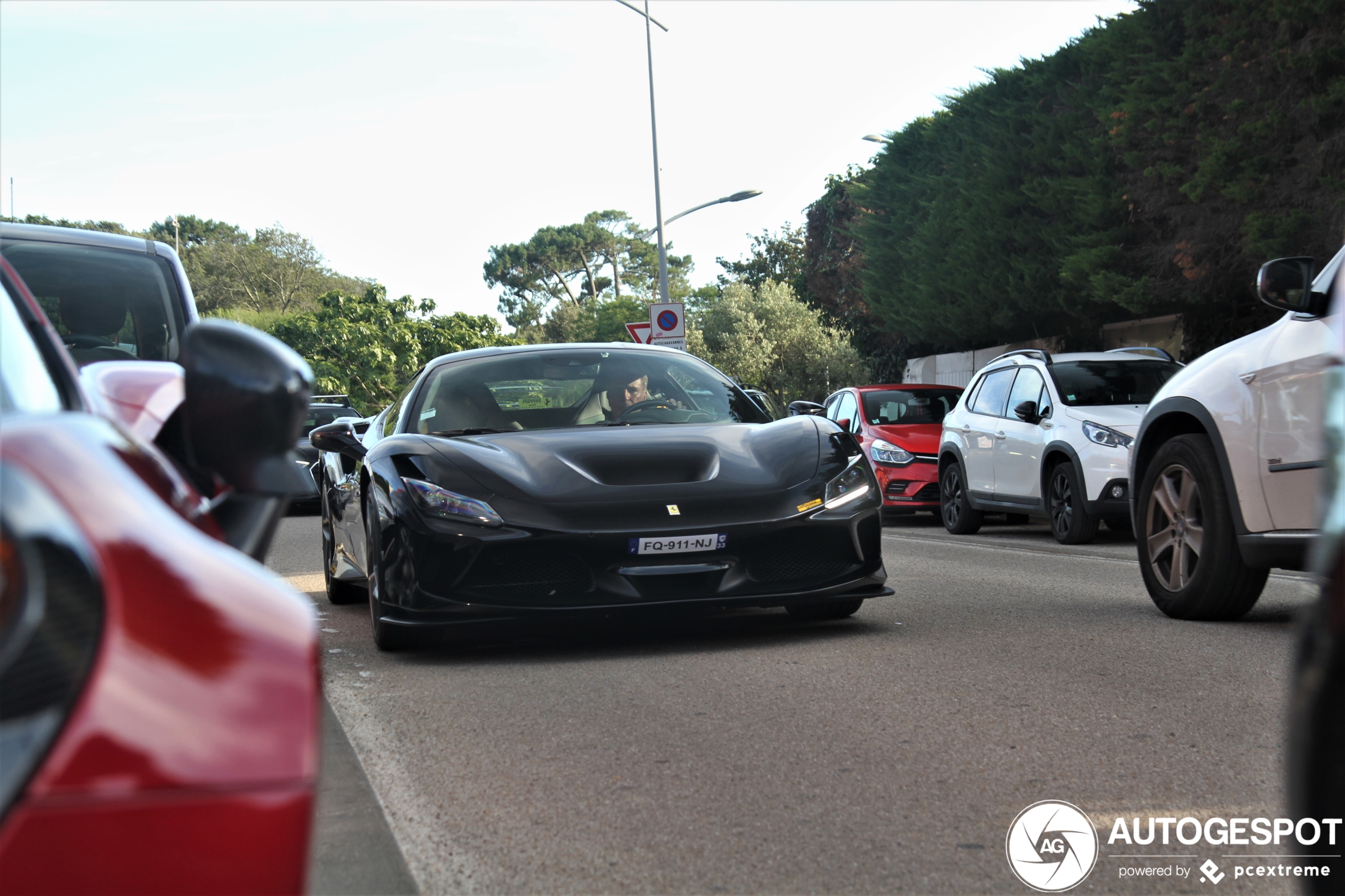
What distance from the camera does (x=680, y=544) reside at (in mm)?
5750

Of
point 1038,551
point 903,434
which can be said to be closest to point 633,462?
point 1038,551

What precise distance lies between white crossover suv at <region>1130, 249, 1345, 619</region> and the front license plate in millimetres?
2167

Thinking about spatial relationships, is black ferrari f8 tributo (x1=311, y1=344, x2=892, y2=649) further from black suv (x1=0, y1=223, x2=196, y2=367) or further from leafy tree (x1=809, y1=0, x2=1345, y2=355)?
leafy tree (x1=809, y1=0, x2=1345, y2=355)

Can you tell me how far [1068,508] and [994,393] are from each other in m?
2.15

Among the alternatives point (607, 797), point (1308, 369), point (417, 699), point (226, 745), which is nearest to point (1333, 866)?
point (226, 745)

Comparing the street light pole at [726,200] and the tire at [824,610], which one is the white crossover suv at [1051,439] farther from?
the street light pole at [726,200]

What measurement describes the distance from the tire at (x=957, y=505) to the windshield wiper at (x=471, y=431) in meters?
8.22

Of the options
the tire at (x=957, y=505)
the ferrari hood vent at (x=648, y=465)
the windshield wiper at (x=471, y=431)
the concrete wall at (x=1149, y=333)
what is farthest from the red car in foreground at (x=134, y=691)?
the concrete wall at (x=1149, y=333)

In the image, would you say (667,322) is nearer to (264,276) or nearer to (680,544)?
(680,544)

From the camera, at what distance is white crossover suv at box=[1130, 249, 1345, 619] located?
5598mm

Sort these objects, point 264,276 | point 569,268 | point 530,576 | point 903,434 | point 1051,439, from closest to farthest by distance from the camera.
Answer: point 530,576 → point 1051,439 → point 903,434 → point 264,276 → point 569,268

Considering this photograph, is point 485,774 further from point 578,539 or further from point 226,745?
point 226,745

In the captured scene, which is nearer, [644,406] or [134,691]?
[134,691]

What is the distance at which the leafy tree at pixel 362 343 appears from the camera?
61.4 m
